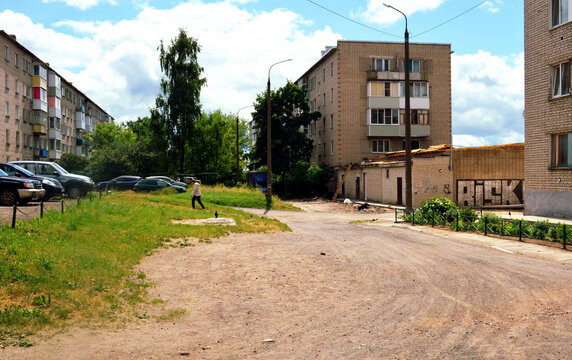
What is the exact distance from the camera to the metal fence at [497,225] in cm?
1462

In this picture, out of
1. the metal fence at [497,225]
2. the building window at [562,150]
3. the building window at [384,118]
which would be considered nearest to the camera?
the metal fence at [497,225]

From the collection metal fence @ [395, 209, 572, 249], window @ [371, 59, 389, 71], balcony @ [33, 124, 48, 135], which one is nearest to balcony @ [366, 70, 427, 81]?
window @ [371, 59, 389, 71]

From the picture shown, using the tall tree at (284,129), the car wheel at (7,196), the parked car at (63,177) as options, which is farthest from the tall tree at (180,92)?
the car wheel at (7,196)

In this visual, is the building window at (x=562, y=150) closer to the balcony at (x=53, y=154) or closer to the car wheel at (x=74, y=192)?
the car wheel at (x=74, y=192)

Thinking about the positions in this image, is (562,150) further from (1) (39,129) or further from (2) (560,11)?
(1) (39,129)

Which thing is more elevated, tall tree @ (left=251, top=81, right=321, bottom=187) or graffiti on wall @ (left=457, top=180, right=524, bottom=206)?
tall tree @ (left=251, top=81, right=321, bottom=187)

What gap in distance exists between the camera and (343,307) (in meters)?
7.61

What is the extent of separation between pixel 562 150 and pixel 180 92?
37483 mm

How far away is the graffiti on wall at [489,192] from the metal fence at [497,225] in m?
14.2

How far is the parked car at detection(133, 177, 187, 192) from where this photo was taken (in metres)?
33.5

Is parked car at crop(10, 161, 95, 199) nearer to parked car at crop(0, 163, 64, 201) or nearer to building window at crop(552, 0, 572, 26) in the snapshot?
parked car at crop(0, 163, 64, 201)

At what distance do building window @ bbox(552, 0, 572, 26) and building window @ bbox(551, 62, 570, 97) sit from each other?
1.86 meters

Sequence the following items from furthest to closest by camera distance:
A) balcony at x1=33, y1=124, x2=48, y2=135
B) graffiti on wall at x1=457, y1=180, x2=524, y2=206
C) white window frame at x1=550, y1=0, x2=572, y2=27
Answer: balcony at x1=33, y1=124, x2=48, y2=135 < graffiti on wall at x1=457, y1=180, x2=524, y2=206 < white window frame at x1=550, y1=0, x2=572, y2=27

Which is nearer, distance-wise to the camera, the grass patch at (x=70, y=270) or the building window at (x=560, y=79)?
the grass patch at (x=70, y=270)
